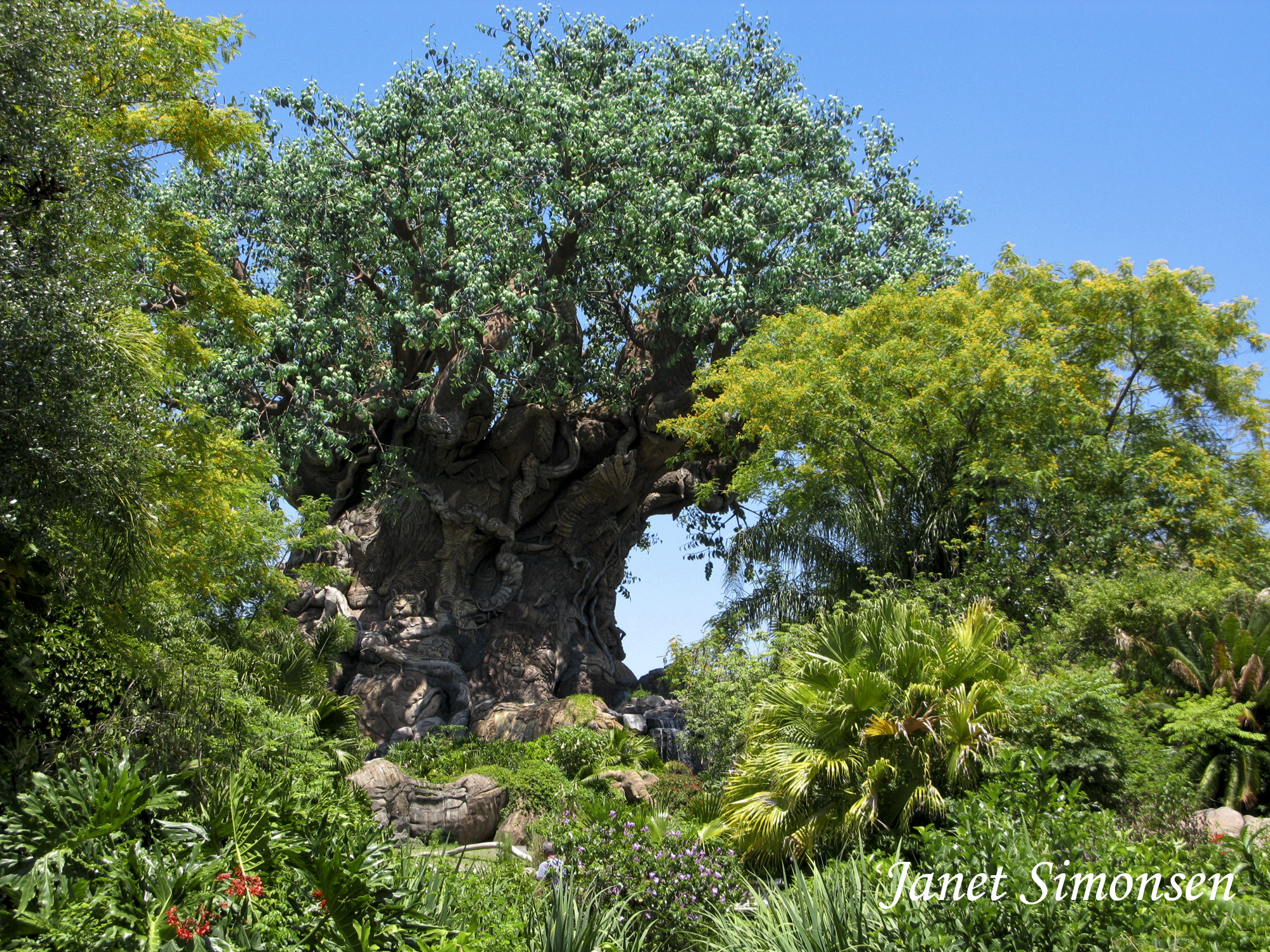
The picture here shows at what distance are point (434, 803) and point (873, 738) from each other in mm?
6896

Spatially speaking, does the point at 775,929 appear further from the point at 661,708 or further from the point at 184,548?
the point at 661,708

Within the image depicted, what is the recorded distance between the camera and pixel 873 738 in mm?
8508

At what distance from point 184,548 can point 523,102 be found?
11506 millimetres

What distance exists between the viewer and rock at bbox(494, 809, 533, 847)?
1281cm

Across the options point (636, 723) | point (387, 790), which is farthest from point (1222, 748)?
point (636, 723)

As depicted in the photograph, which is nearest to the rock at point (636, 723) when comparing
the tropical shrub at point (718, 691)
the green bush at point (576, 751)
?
the tropical shrub at point (718, 691)

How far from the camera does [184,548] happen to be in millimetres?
9609

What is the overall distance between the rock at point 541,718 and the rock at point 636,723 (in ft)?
1.30

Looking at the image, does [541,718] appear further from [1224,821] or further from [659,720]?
[1224,821]

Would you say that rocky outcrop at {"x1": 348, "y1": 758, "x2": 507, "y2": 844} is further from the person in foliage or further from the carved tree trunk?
the carved tree trunk

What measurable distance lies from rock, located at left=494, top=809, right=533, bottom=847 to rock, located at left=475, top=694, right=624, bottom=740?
3.56 meters

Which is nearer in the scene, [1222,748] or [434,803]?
[1222,748]

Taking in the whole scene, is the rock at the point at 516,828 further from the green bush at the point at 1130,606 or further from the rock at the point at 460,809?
the green bush at the point at 1130,606

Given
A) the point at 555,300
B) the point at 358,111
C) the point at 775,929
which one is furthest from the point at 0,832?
the point at 358,111
